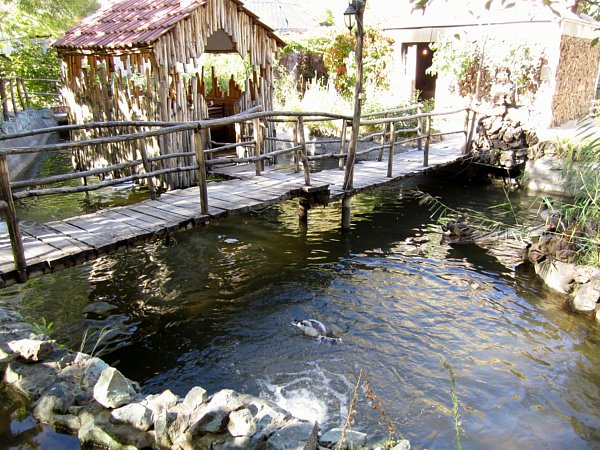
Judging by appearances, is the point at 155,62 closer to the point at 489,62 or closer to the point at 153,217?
the point at 153,217

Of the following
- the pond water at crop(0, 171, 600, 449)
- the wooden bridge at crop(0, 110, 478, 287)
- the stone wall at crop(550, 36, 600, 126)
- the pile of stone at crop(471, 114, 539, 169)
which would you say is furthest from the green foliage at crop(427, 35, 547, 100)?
the pond water at crop(0, 171, 600, 449)

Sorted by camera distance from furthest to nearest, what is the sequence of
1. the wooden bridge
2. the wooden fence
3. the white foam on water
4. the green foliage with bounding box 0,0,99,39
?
the green foliage with bounding box 0,0,99,39 → the wooden fence → the wooden bridge → the white foam on water

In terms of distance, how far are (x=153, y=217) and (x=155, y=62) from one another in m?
3.22

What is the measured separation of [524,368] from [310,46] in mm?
13139

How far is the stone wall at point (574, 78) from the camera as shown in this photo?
11562 millimetres

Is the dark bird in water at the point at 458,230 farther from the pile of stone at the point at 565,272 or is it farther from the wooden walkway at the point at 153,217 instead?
the wooden walkway at the point at 153,217

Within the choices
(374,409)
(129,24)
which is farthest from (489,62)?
(374,409)

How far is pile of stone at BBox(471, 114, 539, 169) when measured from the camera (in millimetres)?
10461

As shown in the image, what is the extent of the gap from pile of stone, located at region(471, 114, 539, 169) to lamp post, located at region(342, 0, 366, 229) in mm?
4374

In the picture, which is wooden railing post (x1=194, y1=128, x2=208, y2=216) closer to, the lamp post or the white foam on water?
the white foam on water

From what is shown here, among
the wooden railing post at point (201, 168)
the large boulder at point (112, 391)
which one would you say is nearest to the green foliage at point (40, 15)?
the wooden railing post at point (201, 168)

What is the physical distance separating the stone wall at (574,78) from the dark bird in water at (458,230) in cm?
578

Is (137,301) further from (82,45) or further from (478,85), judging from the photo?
(478,85)

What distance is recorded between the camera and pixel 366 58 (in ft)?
46.5
